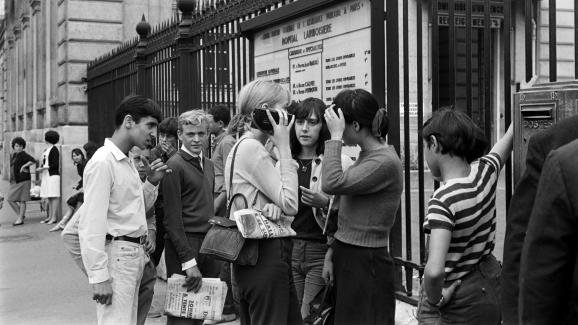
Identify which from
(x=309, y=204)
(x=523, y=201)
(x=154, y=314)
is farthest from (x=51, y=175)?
(x=523, y=201)

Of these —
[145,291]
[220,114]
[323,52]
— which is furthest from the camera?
[220,114]

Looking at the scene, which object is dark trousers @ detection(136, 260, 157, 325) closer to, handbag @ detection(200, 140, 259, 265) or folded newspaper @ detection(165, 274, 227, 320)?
folded newspaper @ detection(165, 274, 227, 320)

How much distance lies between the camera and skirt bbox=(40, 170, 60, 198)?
1495 cm

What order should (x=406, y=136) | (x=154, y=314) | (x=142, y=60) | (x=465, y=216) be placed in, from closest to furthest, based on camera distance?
1. (x=465, y=216)
2. (x=406, y=136)
3. (x=154, y=314)
4. (x=142, y=60)

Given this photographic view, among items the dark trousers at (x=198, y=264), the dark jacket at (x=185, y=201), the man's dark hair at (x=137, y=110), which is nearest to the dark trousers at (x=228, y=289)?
the dark trousers at (x=198, y=264)

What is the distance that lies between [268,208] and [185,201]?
5.31 ft

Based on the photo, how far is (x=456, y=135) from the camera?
3484 millimetres

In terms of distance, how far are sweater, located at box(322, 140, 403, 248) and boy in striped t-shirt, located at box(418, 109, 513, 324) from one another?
60 cm

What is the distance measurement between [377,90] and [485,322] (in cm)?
222

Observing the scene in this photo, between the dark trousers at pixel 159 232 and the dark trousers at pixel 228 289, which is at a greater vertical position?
the dark trousers at pixel 159 232

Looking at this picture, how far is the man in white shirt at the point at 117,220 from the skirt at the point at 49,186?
438 inches

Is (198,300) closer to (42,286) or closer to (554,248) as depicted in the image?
(554,248)

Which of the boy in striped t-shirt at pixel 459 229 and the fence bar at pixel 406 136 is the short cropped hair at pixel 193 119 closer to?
the fence bar at pixel 406 136

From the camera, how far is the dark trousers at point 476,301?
339cm
